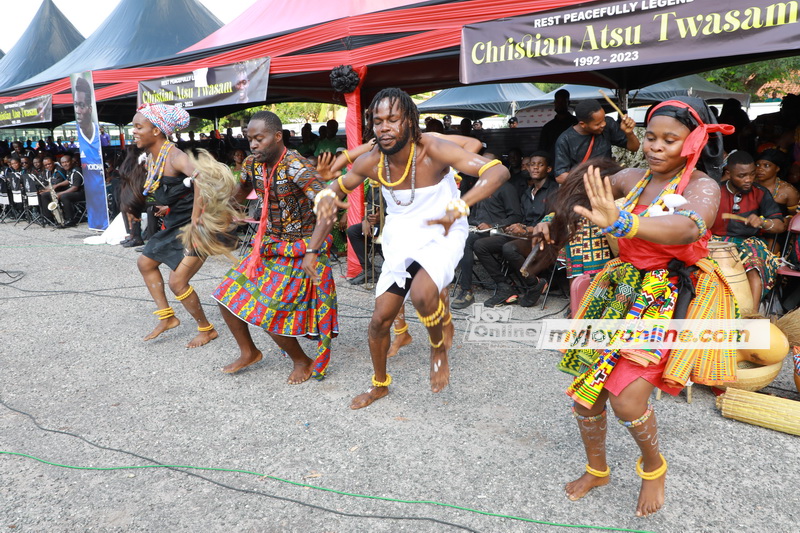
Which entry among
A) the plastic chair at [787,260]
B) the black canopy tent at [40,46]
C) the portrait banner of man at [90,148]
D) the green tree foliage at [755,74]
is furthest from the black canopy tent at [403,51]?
the black canopy tent at [40,46]

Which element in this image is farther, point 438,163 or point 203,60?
point 203,60

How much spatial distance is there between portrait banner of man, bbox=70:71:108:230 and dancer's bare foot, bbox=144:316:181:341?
665 centimetres

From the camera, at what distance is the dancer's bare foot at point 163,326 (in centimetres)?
491

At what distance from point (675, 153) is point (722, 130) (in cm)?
24

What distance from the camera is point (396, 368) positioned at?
13.9ft

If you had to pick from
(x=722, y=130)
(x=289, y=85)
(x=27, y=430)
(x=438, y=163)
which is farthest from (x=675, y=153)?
(x=289, y=85)

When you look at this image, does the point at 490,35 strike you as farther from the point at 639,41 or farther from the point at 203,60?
the point at 203,60

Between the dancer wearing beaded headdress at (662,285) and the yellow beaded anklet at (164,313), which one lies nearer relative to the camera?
the dancer wearing beaded headdress at (662,285)

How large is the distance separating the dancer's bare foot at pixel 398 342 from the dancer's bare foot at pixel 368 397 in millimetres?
777

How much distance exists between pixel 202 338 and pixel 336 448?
2116mm

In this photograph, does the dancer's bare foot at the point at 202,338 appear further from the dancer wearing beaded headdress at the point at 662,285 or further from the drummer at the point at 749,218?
the drummer at the point at 749,218

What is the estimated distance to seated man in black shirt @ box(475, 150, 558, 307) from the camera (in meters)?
5.68

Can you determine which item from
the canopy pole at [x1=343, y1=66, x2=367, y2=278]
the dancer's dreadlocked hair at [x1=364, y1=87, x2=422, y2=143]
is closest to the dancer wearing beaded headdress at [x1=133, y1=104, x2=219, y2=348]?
the dancer's dreadlocked hair at [x1=364, y1=87, x2=422, y2=143]

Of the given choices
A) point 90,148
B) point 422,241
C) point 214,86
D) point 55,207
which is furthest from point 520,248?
point 55,207
